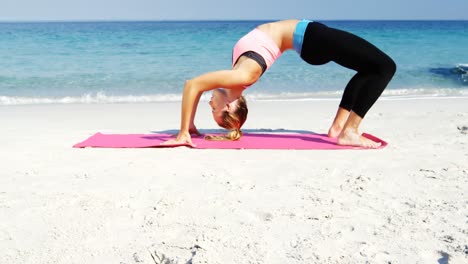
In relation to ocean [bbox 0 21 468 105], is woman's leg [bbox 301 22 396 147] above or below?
above

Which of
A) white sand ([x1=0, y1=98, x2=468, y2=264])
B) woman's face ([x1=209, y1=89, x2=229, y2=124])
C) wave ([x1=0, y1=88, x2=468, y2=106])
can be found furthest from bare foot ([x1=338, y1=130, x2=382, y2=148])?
wave ([x1=0, y1=88, x2=468, y2=106])

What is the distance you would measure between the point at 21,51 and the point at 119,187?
15408 millimetres

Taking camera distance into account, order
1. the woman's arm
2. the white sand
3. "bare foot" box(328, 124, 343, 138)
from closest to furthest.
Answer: the white sand < the woman's arm < "bare foot" box(328, 124, 343, 138)

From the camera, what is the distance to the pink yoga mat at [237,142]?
4.17 metres

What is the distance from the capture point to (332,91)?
947cm

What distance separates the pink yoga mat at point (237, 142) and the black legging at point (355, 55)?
358 millimetres

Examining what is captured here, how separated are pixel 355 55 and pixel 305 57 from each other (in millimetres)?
369

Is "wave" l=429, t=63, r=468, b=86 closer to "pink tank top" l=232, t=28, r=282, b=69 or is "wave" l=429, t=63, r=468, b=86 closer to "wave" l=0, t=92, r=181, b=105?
"wave" l=0, t=92, r=181, b=105

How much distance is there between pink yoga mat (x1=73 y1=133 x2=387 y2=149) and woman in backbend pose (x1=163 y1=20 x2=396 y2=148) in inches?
5.7

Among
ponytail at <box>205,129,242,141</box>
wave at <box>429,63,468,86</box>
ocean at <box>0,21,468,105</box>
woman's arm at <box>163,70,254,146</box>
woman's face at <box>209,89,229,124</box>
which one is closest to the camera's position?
woman's arm at <box>163,70,254,146</box>

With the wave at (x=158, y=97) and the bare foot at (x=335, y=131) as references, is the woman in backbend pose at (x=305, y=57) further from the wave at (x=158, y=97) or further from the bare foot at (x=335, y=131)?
the wave at (x=158, y=97)

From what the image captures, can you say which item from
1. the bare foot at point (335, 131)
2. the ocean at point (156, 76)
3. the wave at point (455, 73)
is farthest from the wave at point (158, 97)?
the bare foot at point (335, 131)

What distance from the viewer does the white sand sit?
7.35 feet

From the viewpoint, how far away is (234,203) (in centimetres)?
280
